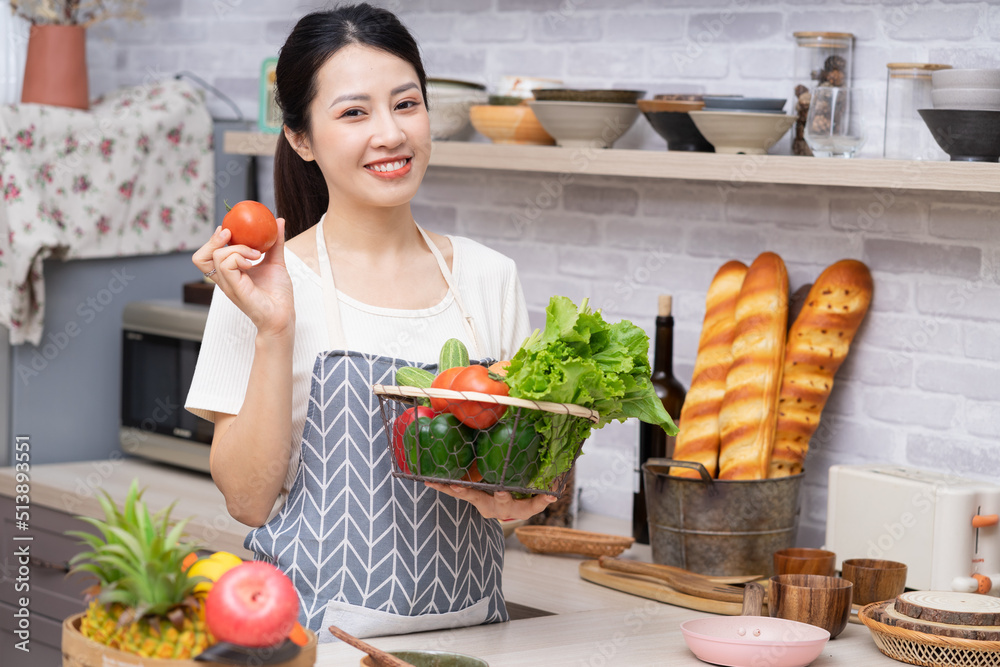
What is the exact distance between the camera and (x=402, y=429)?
129cm

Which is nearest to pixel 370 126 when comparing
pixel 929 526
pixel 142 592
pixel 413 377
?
pixel 413 377

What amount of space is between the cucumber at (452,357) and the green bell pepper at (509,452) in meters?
0.14

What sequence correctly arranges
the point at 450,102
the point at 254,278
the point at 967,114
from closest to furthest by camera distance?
the point at 254,278 → the point at 967,114 → the point at 450,102

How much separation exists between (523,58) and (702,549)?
1136 millimetres

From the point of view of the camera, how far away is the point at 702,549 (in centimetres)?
188

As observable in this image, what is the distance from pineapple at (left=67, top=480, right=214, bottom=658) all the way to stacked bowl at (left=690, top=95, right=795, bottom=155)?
1.32 meters

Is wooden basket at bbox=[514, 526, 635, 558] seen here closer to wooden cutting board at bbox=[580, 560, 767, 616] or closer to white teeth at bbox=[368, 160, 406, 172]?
wooden cutting board at bbox=[580, 560, 767, 616]

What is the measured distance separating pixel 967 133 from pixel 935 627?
2.34 feet

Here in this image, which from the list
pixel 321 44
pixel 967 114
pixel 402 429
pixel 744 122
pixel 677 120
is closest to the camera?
pixel 402 429

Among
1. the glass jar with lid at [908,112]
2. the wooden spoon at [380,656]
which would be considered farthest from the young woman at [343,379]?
the glass jar with lid at [908,112]

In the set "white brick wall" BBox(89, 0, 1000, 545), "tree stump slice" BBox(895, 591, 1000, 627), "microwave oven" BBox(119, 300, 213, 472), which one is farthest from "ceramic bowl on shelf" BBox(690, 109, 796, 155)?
"microwave oven" BBox(119, 300, 213, 472)

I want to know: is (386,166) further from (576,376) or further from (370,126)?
(576,376)

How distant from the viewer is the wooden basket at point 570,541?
2.08 meters

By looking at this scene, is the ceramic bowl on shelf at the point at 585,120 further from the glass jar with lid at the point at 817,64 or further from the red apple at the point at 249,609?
the red apple at the point at 249,609
